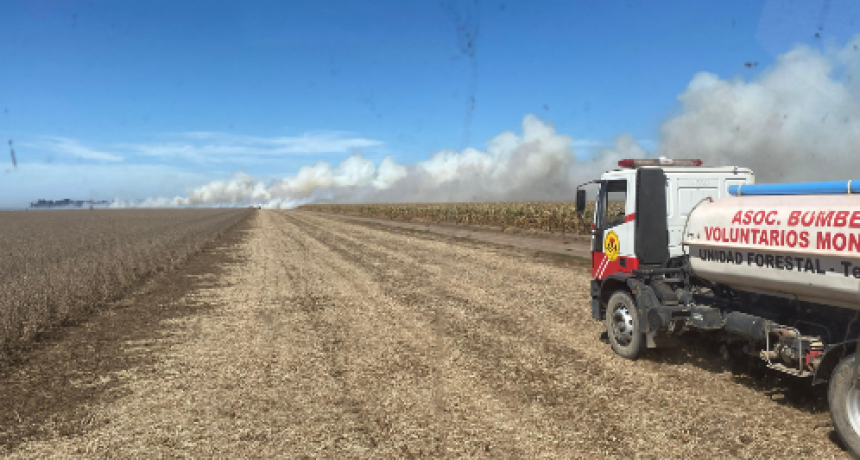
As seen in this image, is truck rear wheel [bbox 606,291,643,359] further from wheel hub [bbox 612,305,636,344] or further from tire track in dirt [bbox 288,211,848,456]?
tire track in dirt [bbox 288,211,848,456]

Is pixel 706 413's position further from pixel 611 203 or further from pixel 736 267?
pixel 611 203

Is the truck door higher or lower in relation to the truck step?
higher

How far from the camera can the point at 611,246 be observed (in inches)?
333

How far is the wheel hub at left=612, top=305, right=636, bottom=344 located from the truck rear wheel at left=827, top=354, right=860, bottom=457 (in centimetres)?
290

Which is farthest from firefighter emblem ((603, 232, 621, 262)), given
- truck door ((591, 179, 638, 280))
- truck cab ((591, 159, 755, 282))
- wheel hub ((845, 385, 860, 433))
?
wheel hub ((845, 385, 860, 433))

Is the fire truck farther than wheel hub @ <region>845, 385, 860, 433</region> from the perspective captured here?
Yes

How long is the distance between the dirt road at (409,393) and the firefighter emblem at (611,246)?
1460 millimetres

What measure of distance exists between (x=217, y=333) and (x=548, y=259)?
13.8 meters

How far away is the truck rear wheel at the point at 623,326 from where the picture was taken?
7477 millimetres

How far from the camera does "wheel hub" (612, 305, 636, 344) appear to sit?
25.3 feet

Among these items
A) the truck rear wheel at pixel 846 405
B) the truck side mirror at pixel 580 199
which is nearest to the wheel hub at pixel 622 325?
the truck side mirror at pixel 580 199

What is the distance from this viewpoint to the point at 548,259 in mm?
20484

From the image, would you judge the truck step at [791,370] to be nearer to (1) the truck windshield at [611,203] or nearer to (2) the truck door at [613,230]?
(2) the truck door at [613,230]

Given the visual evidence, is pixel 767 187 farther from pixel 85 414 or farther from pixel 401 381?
pixel 85 414
